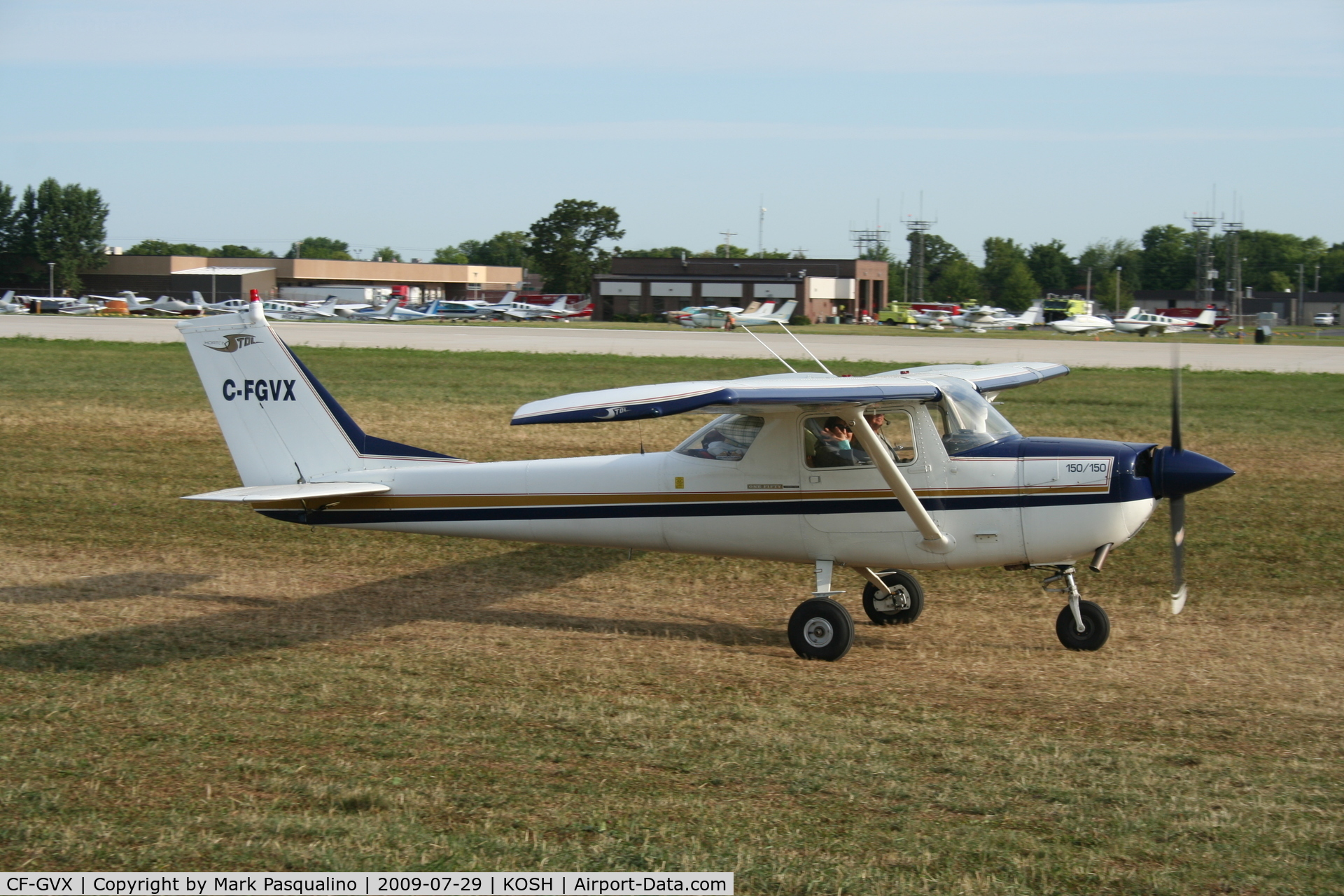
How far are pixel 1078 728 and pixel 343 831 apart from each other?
4341 millimetres

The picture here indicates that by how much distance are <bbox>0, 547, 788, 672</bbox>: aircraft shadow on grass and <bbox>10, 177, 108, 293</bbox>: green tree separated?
113591 mm

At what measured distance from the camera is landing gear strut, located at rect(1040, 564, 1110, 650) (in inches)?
339

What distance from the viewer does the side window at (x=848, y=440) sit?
28.2 feet

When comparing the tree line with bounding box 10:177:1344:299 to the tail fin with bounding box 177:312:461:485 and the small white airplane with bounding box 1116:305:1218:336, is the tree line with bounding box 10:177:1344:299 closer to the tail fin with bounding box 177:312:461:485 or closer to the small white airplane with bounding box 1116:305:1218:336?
the small white airplane with bounding box 1116:305:1218:336

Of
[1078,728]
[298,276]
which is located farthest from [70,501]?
[298,276]

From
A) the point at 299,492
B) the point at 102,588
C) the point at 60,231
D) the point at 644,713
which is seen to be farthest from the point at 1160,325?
the point at 60,231

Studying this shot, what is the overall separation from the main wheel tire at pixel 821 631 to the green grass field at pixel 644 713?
0.19m

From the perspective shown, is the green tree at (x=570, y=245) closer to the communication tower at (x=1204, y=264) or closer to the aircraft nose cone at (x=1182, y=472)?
the communication tower at (x=1204, y=264)

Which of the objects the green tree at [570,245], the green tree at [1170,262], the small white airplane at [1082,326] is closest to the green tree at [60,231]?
the green tree at [570,245]

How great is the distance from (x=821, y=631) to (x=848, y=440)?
59.1 inches

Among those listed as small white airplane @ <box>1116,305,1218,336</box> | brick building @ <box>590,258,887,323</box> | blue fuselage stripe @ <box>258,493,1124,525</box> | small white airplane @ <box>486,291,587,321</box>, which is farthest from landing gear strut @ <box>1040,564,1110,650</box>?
brick building @ <box>590,258,887,323</box>

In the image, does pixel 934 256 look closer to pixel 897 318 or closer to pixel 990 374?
pixel 897 318

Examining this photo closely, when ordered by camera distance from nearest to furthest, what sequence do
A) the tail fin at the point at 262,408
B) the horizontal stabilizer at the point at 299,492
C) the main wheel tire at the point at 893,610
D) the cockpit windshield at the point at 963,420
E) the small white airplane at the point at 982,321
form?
the horizontal stabilizer at the point at 299,492
the cockpit windshield at the point at 963,420
the main wheel tire at the point at 893,610
the tail fin at the point at 262,408
the small white airplane at the point at 982,321

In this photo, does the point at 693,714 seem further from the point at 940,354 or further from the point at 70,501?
the point at 940,354
